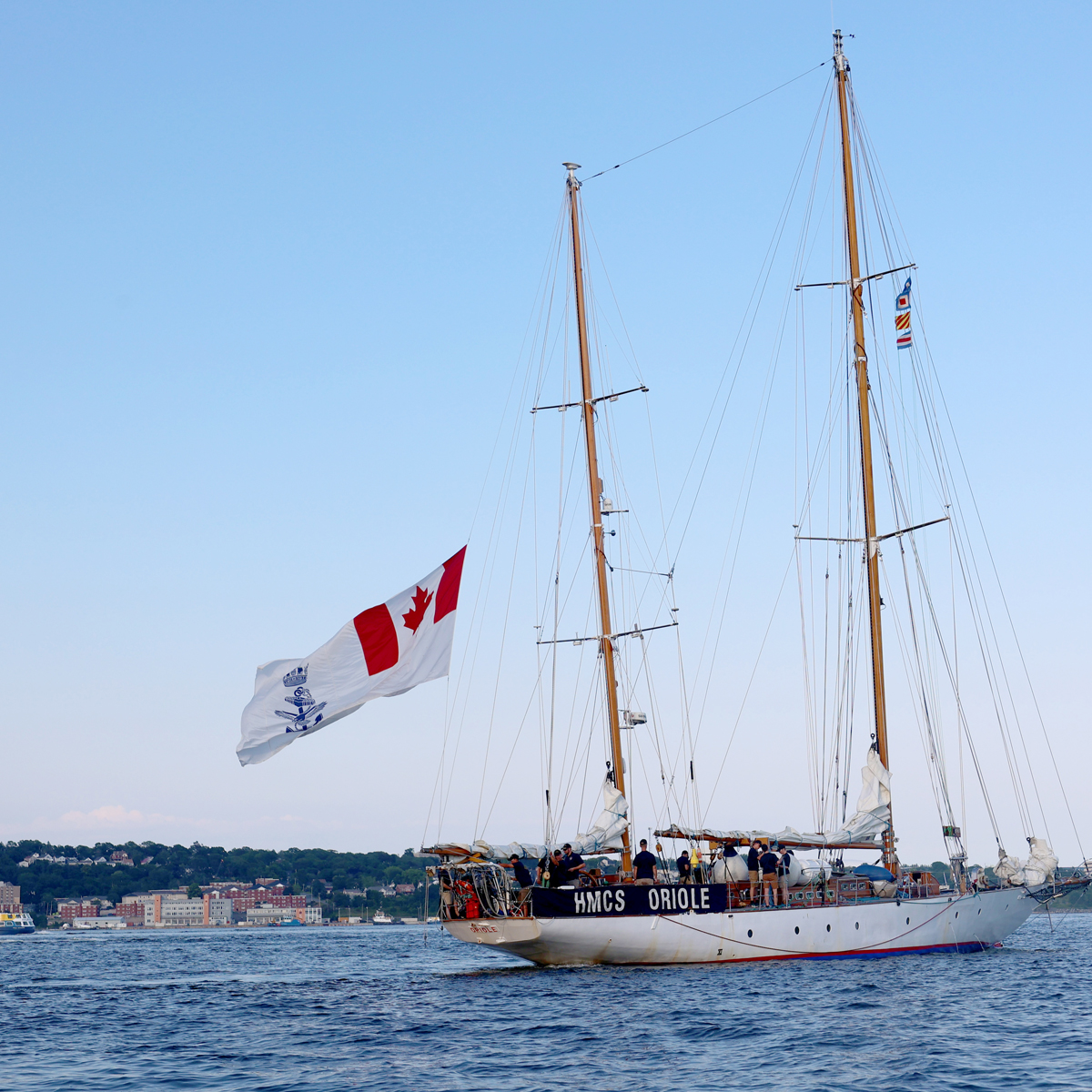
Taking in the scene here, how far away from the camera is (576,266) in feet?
160

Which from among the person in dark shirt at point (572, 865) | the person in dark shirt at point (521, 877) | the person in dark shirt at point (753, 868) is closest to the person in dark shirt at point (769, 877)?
the person in dark shirt at point (753, 868)

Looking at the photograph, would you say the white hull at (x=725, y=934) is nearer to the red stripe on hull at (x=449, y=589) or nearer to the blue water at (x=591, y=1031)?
the blue water at (x=591, y=1031)

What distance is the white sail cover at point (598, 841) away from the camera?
131 ft

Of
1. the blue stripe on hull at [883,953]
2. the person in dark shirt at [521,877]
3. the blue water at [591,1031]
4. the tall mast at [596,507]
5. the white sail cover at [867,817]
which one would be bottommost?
the blue water at [591,1031]

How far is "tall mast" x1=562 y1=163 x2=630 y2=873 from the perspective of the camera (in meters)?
45.7

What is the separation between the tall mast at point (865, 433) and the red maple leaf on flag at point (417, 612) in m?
19.7

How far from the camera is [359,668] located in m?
34.9

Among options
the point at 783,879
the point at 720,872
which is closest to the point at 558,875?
the point at 720,872

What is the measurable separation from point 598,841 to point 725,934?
5.03 meters

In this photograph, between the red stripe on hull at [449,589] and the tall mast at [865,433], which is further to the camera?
the tall mast at [865,433]

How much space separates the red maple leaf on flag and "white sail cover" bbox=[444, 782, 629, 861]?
8079 mm

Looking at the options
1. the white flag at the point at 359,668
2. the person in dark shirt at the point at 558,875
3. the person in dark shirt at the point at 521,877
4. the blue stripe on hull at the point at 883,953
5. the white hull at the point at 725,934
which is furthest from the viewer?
the blue stripe on hull at the point at 883,953

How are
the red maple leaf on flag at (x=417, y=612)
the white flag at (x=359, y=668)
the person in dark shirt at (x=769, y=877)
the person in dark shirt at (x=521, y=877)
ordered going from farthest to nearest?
the person in dark shirt at (x=769, y=877) → the person in dark shirt at (x=521, y=877) → the red maple leaf on flag at (x=417, y=612) → the white flag at (x=359, y=668)

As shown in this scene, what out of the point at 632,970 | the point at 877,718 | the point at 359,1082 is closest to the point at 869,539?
the point at 877,718
